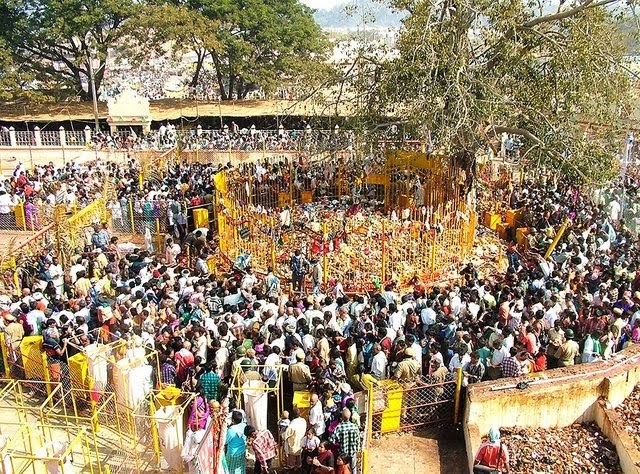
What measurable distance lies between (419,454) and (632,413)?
3.54m

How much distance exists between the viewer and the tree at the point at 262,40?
34.8 meters

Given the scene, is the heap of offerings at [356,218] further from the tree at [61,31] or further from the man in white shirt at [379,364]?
the tree at [61,31]

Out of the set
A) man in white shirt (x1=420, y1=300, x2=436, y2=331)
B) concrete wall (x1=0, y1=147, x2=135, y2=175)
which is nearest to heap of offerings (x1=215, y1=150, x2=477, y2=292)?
man in white shirt (x1=420, y1=300, x2=436, y2=331)

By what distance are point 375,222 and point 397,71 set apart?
3991mm

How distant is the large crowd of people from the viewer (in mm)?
8906

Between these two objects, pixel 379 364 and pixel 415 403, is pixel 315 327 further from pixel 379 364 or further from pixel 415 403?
pixel 415 403

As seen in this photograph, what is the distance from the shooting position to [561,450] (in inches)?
373

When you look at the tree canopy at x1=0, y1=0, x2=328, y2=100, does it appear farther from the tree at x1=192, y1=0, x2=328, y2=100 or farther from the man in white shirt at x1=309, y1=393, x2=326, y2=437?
the man in white shirt at x1=309, y1=393, x2=326, y2=437

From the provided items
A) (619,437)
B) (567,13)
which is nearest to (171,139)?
(567,13)

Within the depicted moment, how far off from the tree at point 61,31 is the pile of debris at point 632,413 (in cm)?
3005

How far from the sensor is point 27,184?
68.8ft

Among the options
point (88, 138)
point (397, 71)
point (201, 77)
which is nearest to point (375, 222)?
point (397, 71)

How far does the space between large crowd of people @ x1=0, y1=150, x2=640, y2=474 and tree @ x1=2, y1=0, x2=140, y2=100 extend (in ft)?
70.2

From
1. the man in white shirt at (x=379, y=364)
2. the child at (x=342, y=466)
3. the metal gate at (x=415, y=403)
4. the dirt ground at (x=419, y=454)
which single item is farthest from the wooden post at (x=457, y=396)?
the child at (x=342, y=466)
